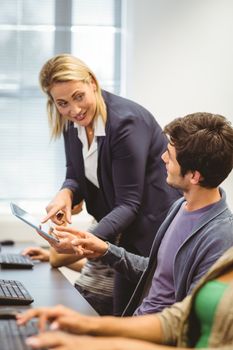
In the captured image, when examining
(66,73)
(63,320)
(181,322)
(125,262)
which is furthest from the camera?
(66,73)

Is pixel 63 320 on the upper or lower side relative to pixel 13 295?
upper

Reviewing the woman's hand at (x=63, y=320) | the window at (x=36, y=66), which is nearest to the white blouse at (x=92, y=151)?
the woman's hand at (x=63, y=320)

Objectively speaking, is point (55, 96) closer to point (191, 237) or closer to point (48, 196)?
point (191, 237)

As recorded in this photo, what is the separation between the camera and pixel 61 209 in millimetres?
2805

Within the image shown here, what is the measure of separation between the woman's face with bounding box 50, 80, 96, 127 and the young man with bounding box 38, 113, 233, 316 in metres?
0.57

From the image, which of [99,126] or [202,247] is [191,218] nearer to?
[202,247]

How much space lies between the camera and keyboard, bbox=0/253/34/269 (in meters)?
2.80

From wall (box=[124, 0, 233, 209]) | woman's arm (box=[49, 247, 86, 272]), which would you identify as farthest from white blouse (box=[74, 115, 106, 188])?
wall (box=[124, 0, 233, 209])

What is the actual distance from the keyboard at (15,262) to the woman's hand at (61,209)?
23 centimetres

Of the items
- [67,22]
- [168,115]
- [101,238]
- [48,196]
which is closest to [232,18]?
[168,115]

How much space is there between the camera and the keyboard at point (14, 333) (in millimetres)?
1458

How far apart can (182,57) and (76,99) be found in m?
1.77

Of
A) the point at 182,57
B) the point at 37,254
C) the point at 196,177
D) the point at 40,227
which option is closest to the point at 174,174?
the point at 196,177

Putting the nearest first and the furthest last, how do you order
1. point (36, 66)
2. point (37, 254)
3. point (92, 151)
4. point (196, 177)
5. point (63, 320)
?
point (63, 320)
point (196, 177)
point (92, 151)
point (37, 254)
point (36, 66)
